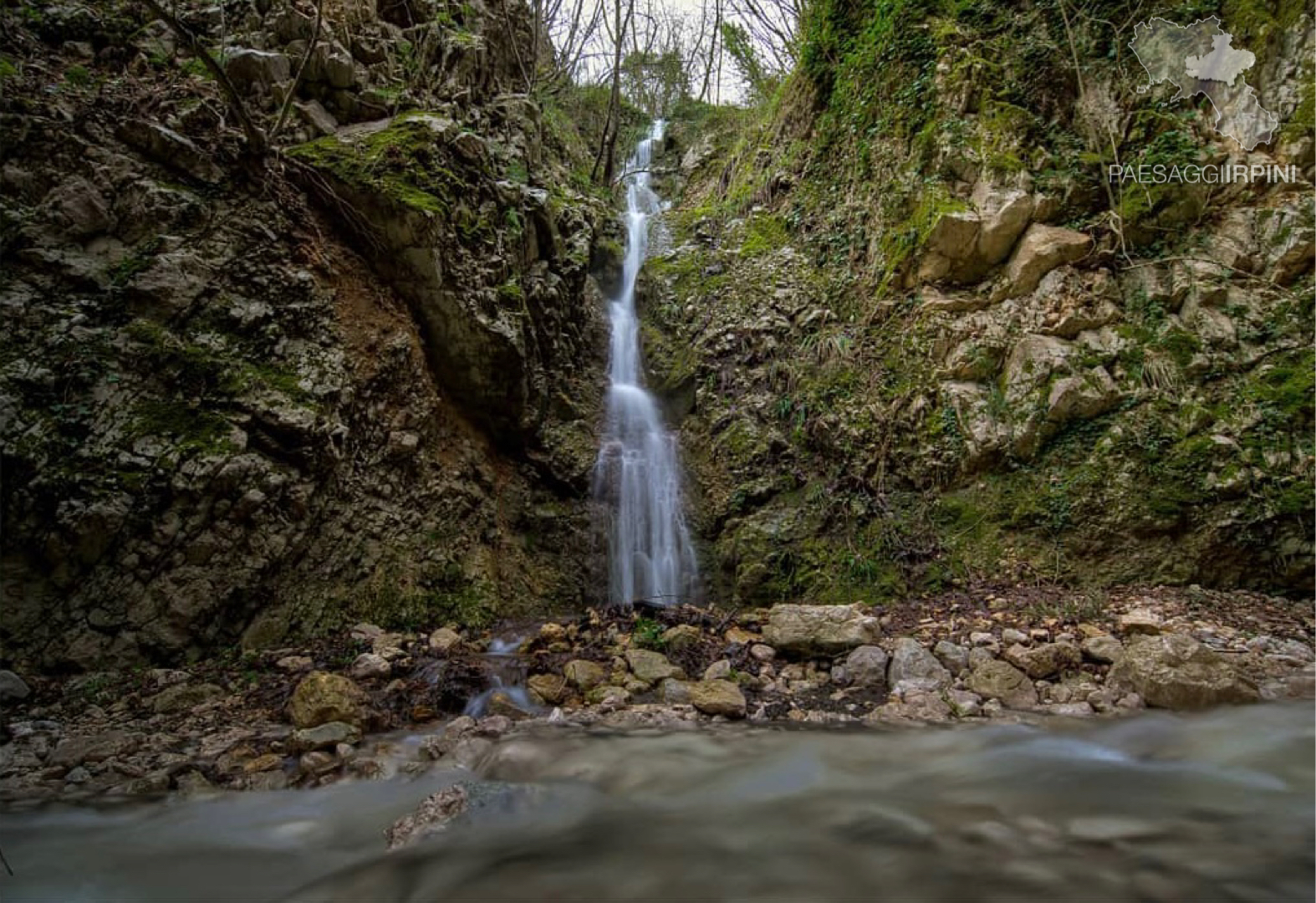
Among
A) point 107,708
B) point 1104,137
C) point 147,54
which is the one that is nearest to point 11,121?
point 147,54

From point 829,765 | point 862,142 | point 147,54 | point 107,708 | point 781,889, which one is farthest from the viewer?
point 862,142

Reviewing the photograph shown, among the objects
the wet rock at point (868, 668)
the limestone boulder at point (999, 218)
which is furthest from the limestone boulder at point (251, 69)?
the wet rock at point (868, 668)

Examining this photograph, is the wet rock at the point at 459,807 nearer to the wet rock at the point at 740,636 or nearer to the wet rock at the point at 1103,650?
the wet rock at the point at 740,636

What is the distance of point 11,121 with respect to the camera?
3.86 m

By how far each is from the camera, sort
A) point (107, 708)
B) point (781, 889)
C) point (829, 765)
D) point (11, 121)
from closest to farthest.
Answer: point (781, 889) < point (829, 765) < point (107, 708) < point (11, 121)

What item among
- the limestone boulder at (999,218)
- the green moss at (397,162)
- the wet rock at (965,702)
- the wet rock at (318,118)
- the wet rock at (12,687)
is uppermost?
the wet rock at (318,118)

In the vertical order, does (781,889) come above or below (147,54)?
below

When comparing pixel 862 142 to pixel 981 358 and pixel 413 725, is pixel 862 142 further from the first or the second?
pixel 413 725

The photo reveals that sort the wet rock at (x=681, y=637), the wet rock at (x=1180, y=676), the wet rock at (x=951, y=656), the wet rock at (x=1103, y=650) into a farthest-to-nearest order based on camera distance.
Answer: the wet rock at (x=681, y=637)
the wet rock at (x=951, y=656)
the wet rock at (x=1103, y=650)
the wet rock at (x=1180, y=676)

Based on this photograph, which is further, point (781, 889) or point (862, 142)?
point (862, 142)

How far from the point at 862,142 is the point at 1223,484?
5.18 meters

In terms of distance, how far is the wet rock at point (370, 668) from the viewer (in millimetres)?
3742

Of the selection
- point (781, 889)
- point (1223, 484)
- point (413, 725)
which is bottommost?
point (413, 725)

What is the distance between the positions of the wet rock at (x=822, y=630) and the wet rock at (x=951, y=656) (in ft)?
1.33
